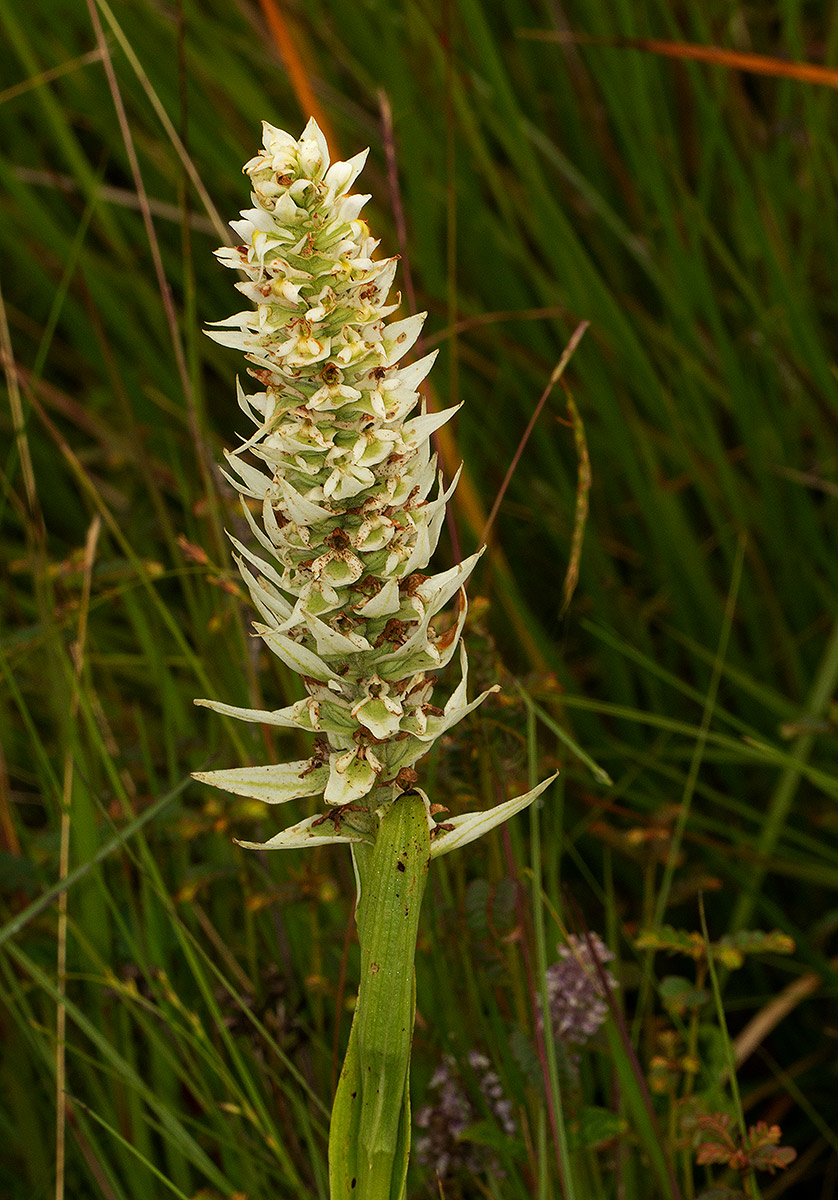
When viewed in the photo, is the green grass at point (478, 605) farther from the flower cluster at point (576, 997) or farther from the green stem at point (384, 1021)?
the green stem at point (384, 1021)

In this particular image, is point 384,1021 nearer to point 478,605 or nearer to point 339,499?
point 339,499

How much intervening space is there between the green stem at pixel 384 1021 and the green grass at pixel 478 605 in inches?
13.3

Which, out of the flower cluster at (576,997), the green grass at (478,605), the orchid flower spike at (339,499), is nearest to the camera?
the orchid flower spike at (339,499)

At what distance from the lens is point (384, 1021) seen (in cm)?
116

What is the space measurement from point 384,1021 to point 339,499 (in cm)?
54

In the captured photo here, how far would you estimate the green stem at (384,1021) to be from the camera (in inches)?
45.2

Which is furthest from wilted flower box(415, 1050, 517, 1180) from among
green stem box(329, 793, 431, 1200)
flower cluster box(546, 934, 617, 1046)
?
green stem box(329, 793, 431, 1200)

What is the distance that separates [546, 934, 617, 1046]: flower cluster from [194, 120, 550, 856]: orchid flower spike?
69cm

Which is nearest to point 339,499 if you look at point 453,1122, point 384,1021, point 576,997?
point 384,1021

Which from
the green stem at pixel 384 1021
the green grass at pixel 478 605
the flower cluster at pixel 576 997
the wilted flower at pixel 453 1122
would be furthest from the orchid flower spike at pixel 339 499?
the wilted flower at pixel 453 1122

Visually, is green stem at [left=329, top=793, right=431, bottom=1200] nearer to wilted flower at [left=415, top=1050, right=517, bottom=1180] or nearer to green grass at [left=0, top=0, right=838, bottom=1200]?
green grass at [left=0, top=0, right=838, bottom=1200]

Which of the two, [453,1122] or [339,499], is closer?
[339,499]

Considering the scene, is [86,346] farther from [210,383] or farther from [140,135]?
[140,135]

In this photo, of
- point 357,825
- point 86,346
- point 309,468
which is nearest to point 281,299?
point 309,468
